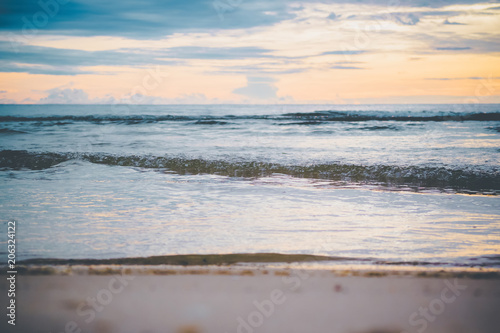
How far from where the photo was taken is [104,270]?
354 centimetres

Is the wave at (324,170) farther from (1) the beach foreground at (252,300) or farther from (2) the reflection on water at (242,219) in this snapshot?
(1) the beach foreground at (252,300)

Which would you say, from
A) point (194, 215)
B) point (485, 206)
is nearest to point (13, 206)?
point (194, 215)

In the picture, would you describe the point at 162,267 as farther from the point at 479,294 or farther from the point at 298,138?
the point at 298,138

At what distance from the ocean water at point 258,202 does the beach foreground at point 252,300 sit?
584 mm

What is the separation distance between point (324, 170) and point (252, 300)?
24.4ft

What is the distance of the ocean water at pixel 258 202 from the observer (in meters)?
4.34

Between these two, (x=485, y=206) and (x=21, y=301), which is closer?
(x=21, y=301)

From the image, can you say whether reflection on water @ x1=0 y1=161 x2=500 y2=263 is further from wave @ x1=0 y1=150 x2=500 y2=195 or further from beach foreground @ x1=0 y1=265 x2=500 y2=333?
wave @ x1=0 y1=150 x2=500 y2=195

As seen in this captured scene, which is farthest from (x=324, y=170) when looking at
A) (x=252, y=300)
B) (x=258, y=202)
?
(x=252, y=300)

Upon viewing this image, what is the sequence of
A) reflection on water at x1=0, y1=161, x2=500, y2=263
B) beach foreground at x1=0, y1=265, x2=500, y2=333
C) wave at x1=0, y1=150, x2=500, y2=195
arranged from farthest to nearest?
wave at x1=0, y1=150, x2=500, y2=195, reflection on water at x1=0, y1=161, x2=500, y2=263, beach foreground at x1=0, y1=265, x2=500, y2=333

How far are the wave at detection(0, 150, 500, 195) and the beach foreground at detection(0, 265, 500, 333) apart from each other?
5.36 m

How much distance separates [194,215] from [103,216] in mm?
1313

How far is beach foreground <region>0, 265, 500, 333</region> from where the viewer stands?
282cm

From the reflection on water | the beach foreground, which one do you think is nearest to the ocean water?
the reflection on water
